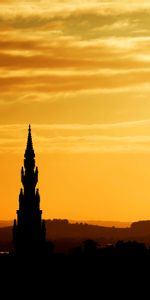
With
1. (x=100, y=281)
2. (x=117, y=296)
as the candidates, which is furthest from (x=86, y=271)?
(x=117, y=296)

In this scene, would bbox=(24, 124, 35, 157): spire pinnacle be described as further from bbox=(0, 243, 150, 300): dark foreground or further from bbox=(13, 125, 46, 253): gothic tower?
bbox=(0, 243, 150, 300): dark foreground

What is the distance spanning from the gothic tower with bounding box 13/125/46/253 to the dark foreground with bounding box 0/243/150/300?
6.52 feet

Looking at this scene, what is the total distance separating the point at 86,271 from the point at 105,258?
10105 mm

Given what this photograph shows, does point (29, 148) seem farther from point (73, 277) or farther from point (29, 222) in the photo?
point (73, 277)

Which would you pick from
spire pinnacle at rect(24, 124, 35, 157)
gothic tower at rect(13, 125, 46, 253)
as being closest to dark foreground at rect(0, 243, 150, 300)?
gothic tower at rect(13, 125, 46, 253)

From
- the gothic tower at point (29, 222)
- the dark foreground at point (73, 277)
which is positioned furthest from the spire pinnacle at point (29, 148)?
the dark foreground at point (73, 277)

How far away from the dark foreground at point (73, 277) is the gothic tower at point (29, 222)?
1989mm

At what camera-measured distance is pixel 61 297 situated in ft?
402

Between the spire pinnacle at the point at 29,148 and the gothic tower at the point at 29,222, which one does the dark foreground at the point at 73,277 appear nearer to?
the gothic tower at the point at 29,222

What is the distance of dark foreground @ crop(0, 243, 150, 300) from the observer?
12506cm

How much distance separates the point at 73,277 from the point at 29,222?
1539cm

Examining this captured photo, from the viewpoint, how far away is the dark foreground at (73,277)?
410 ft

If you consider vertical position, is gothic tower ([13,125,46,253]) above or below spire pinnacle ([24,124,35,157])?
below

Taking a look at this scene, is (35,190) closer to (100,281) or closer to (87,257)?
(100,281)
